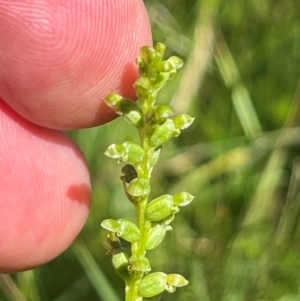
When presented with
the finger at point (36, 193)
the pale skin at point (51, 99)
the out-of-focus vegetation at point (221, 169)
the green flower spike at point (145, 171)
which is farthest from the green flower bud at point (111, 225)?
the out-of-focus vegetation at point (221, 169)

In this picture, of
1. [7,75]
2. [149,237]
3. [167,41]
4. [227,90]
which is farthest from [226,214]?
[149,237]

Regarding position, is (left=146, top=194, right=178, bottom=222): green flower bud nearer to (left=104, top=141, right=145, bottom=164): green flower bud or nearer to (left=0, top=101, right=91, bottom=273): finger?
(left=104, top=141, right=145, bottom=164): green flower bud

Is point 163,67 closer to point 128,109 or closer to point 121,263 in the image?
point 128,109

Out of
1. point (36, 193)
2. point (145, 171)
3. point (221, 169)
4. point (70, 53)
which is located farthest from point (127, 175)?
point (221, 169)

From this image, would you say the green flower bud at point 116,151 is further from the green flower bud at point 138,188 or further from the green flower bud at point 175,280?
the green flower bud at point 175,280

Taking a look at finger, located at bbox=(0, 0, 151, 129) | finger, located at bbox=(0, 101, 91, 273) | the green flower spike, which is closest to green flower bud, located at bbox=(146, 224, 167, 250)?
the green flower spike

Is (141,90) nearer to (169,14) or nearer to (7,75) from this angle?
(7,75)

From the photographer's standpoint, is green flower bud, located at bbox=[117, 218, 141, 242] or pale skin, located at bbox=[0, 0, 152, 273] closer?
green flower bud, located at bbox=[117, 218, 141, 242]
